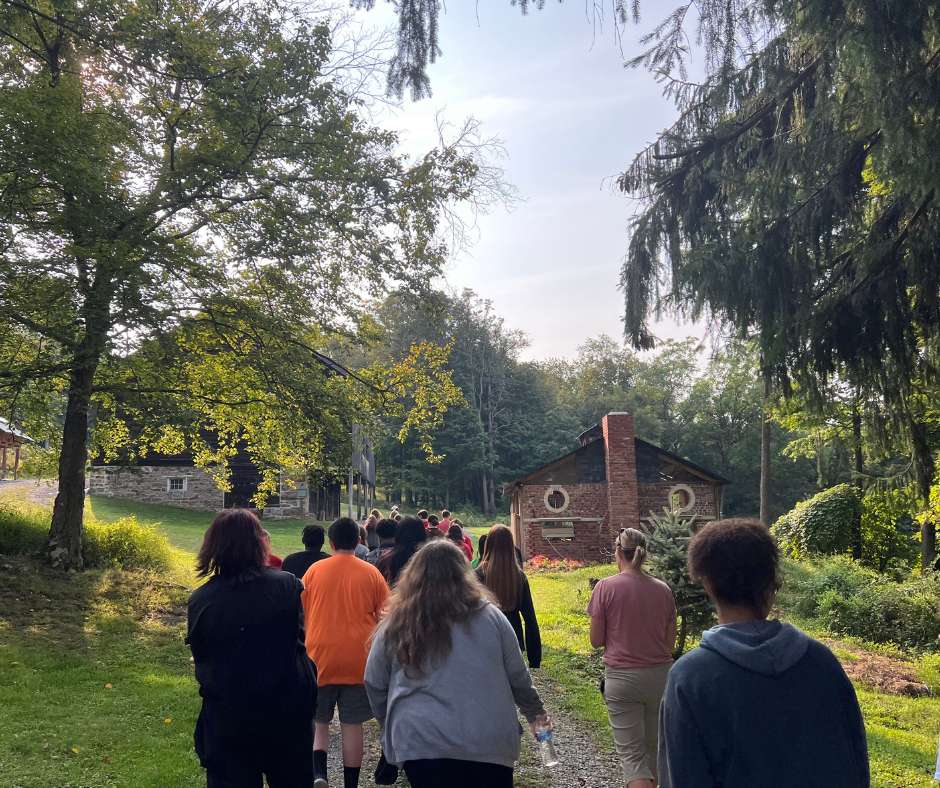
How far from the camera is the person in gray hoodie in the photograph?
3121 mm

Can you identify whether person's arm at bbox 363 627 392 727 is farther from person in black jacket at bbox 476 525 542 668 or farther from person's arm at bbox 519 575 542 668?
person in black jacket at bbox 476 525 542 668

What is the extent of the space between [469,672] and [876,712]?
7.92 m

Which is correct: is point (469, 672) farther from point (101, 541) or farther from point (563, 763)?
point (101, 541)

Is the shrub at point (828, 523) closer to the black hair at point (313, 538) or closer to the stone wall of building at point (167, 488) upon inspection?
the black hair at point (313, 538)

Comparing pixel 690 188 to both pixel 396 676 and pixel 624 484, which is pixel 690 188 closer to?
pixel 396 676

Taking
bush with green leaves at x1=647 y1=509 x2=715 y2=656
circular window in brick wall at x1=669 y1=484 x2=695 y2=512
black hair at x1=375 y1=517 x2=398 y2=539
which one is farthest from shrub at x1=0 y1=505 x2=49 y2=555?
circular window in brick wall at x1=669 y1=484 x2=695 y2=512

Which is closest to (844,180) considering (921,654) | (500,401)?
(921,654)

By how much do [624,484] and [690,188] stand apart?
2275cm

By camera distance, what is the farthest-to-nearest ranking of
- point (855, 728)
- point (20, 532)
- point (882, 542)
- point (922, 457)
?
point (882, 542)
point (20, 532)
point (922, 457)
point (855, 728)

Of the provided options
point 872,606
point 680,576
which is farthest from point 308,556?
point 872,606

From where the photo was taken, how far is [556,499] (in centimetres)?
3094

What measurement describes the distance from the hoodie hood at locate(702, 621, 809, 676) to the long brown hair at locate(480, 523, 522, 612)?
4.05m

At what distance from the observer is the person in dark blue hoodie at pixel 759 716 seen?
2154 mm

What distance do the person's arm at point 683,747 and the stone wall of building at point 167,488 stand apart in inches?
1489
